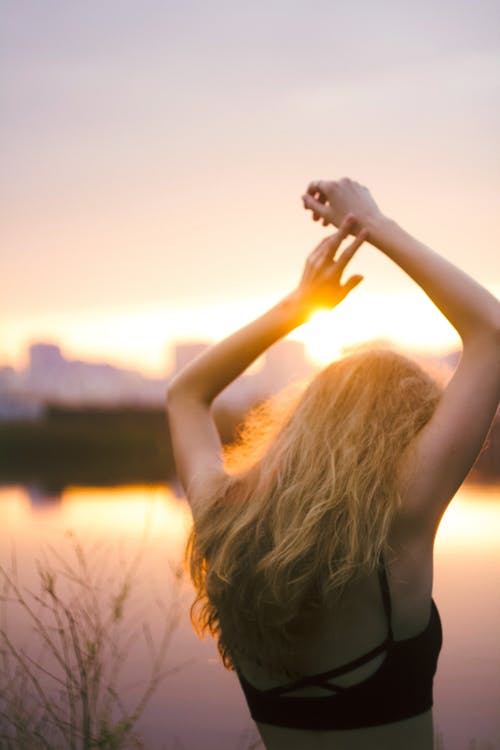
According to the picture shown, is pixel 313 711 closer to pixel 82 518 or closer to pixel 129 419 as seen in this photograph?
pixel 82 518

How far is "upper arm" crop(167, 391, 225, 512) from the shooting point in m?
1.50

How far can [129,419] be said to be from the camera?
35.8 m

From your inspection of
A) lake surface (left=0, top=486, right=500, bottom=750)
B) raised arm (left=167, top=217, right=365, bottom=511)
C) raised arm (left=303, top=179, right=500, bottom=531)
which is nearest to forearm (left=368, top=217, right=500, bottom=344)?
raised arm (left=303, top=179, right=500, bottom=531)

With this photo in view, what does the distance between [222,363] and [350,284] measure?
0.29 metres

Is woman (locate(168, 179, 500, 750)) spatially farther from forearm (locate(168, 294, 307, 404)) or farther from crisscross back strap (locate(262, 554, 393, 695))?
forearm (locate(168, 294, 307, 404))

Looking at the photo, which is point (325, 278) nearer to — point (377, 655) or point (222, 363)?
point (222, 363)

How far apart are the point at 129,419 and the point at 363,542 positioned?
3506cm

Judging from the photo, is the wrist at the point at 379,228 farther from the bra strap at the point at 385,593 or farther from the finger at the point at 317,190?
the bra strap at the point at 385,593

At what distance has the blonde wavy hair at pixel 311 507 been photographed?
50.9 inches

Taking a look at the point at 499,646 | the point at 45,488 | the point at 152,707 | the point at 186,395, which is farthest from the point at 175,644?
the point at 45,488

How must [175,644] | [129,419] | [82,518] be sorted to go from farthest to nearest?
[129,419]
[82,518]
[175,644]

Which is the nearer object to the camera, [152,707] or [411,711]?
[411,711]

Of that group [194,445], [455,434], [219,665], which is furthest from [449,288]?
[219,665]

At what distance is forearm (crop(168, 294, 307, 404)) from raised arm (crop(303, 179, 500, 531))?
28 centimetres
